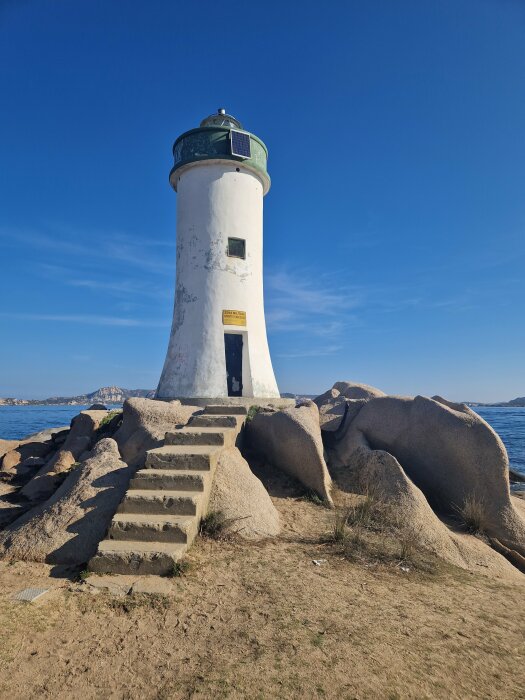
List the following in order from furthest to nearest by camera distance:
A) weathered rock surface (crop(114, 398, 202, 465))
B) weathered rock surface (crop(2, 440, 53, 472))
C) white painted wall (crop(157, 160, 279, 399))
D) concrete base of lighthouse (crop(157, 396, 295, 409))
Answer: white painted wall (crop(157, 160, 279, 399))
concrete base of lighthouse (crop(157, 396, 295, 409))
weathered rock surface (crop(2, 440, 53, 472))
weathered rock surface (crop(114, 398, 202, 465))

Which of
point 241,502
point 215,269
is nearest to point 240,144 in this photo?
point 215,269

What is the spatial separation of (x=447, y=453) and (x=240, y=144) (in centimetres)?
1002

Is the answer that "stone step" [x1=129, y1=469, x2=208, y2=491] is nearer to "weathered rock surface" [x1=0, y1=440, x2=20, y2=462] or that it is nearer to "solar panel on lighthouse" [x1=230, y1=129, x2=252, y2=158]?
"weathered rock surface" [x1=0, y1=440, x2=20, y2=462]

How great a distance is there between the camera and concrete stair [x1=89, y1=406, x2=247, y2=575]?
5082mm

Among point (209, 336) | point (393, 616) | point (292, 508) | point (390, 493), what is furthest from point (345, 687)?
point (209, 336)

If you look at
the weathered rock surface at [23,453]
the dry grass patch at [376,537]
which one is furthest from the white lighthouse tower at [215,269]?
the dry grass patch at [376,537]

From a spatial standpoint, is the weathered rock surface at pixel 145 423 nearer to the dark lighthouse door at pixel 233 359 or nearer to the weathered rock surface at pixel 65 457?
the weathered rock surface at pixel 65 457

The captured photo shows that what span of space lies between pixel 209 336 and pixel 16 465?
5.78 m

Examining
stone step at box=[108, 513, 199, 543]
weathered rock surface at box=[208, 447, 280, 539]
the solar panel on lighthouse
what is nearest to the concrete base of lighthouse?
weathered rock surface at box=[208, 447, 280, 539]

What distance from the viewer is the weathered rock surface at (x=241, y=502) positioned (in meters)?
6.36

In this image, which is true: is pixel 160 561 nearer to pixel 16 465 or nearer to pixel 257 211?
pixel 16 465

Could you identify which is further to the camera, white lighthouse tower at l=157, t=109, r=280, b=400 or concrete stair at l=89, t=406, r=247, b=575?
white lighthouse tower at l=157, t=109, r=280, b=400

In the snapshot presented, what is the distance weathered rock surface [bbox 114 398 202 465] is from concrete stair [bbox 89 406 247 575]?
3.90 feet

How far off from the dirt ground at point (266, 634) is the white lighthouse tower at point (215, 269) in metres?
7.36
